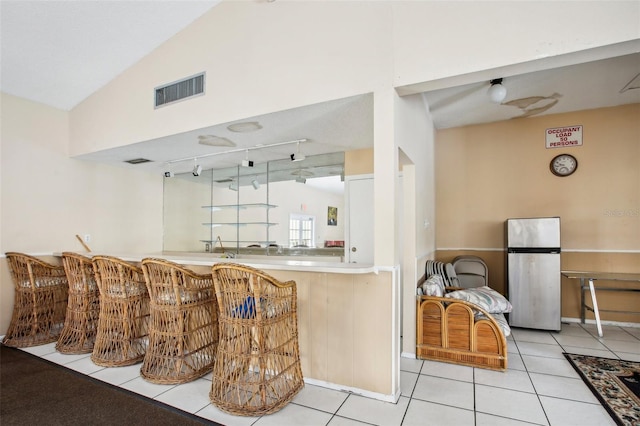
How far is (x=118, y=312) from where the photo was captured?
10.2 ft

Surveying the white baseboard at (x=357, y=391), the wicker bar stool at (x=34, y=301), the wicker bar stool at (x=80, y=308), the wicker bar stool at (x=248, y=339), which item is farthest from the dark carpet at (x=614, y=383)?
the wicker bar stool at (x=34, y=301)

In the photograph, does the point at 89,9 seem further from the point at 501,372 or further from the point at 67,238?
the point at 501,372

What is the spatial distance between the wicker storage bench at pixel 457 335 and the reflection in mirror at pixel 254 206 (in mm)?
1534

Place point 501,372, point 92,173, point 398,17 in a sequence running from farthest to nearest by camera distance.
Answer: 1. point 92,173
2. point 501,372
3. point 398,17

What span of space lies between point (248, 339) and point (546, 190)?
15.2 ft

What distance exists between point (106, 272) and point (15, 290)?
178 centimetres

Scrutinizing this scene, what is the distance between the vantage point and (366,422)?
2174 millimetres

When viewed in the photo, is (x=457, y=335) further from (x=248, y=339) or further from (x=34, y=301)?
(x=34, y=301)

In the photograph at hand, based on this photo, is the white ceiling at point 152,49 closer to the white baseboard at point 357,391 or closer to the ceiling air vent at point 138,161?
the ceiling air vent at point 138,161

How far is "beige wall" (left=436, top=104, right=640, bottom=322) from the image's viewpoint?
4332mm

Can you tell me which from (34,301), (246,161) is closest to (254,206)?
(246,161)

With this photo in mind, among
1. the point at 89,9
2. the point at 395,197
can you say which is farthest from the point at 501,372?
the point at 89,9

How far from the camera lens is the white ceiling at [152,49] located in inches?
119

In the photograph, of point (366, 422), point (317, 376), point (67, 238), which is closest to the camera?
point (366, 422)
